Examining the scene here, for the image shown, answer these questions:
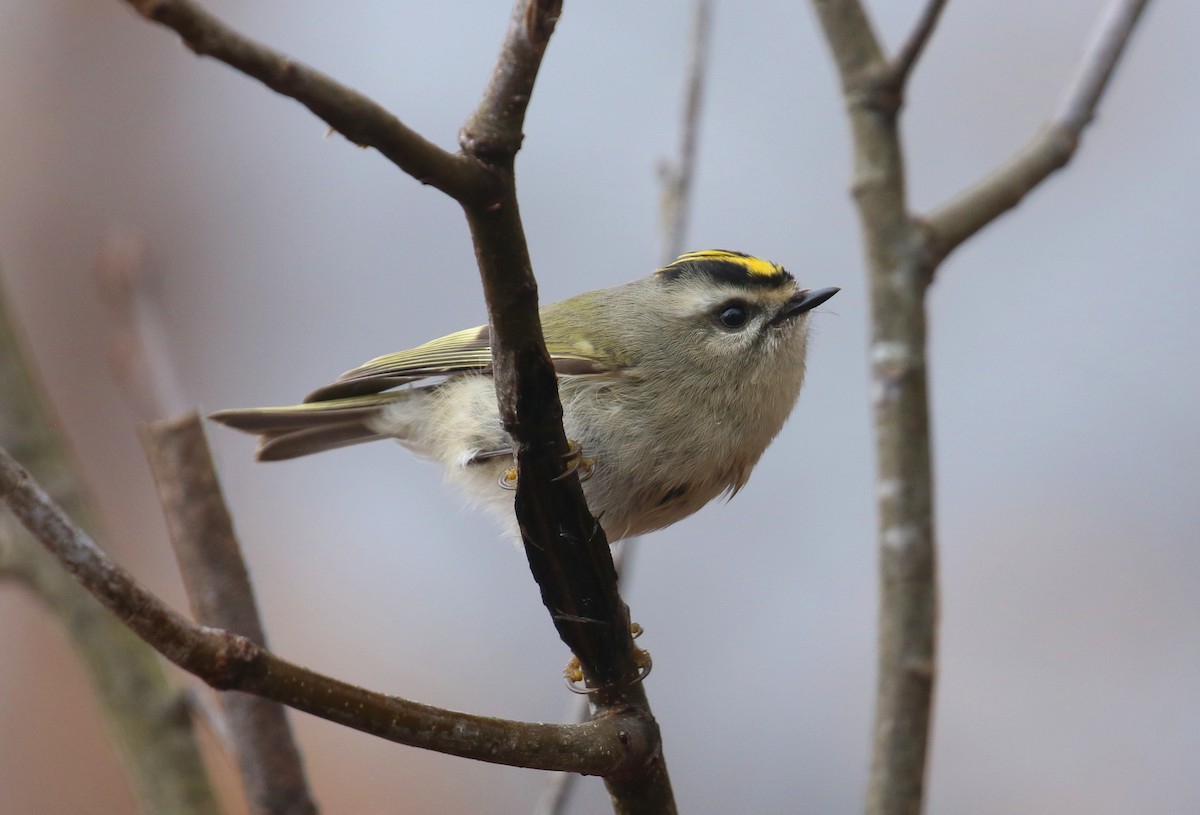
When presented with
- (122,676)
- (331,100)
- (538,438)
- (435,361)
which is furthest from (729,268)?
(331,100)

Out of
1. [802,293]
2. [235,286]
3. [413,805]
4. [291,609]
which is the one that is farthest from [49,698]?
[802,293]

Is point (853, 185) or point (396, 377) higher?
point (853, 185)

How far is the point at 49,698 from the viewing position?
3.20 meters

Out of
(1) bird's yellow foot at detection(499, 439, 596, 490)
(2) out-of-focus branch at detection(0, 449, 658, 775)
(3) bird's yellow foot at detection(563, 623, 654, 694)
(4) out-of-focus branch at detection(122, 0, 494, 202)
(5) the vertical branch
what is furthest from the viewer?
(5) the vertical branch

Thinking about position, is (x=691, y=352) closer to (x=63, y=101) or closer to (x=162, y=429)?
(x=162, y=429)

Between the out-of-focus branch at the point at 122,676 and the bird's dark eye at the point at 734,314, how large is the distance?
110cm

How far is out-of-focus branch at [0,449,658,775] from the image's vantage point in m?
0.85

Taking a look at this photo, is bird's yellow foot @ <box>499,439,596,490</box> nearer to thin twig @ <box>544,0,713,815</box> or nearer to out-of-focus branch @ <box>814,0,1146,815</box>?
thin twig @ <box>544,0,713,815</box>

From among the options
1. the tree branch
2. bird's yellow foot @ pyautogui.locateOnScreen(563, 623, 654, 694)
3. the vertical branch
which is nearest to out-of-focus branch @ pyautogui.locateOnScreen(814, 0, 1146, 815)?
the vertical branch

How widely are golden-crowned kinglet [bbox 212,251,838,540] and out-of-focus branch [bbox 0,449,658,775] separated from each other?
77 centimetres

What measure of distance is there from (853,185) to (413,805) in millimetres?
2103

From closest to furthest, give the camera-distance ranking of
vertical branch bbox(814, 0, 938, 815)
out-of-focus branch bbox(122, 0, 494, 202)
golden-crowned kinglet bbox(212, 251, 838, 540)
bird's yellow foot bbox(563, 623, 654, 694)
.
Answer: out-of-focus branch bbox(122, 0, 494, 202) → bird's yellow foot bbox(563, 623, 654, 694) → vertical branch bbox(814, 0, 938, 815) → golden-crowned kinglet bbox(212, 251, 838, 540)

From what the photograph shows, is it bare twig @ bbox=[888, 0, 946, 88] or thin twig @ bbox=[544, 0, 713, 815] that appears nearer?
bare twig @ bbox=[888, 0, 946, 88]

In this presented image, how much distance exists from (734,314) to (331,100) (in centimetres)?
134
